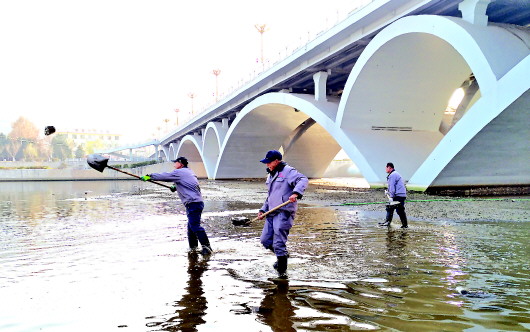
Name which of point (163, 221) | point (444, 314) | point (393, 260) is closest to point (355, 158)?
point (163, 221)

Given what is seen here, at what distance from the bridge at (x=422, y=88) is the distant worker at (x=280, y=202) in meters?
10.2

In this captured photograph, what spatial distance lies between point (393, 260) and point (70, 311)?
13.4 ft

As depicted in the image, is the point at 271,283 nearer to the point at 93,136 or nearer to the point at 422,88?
the point at 422,88

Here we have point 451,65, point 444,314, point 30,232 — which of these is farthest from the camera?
point 451,65

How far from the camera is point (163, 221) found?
11445mm

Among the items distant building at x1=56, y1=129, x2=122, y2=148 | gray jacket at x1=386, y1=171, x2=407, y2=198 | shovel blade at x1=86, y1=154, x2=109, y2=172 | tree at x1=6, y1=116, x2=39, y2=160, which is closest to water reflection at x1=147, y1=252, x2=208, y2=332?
shovel blade at x1=86, y1=154, x2=109, y2=172

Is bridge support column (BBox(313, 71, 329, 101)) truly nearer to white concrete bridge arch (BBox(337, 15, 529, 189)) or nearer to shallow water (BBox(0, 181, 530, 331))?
white concrete bridge arch (BBox(337, 15, 529, 189))

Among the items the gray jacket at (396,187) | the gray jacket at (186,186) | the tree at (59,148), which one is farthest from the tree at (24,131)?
the gray jacket at (396,187)

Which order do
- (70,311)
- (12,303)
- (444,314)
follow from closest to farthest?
(444,314) < (70,311) < (12,303)

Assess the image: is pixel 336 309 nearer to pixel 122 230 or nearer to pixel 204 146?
pixel 122 230

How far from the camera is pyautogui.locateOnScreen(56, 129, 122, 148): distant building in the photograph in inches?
5645

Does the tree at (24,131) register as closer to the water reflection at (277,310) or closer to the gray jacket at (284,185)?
the gray jacket at (284,185)

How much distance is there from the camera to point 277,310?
12.9 ft

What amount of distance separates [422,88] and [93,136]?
146 metres
